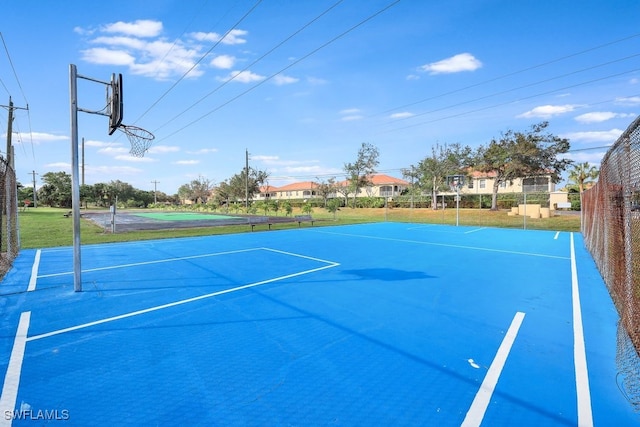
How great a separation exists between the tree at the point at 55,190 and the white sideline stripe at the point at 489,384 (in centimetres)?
6858

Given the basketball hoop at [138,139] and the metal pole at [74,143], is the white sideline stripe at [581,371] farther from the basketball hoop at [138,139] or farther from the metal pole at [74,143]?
the basketball hoop at [138,139]

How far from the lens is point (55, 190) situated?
5628cm

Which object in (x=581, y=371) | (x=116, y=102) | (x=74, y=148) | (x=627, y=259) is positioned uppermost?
(x=116, y=102)

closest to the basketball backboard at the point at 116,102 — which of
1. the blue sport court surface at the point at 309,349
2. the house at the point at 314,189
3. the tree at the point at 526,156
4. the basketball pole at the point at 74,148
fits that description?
the basketball pole at the point at 74,148

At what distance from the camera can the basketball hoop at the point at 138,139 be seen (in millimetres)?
7357

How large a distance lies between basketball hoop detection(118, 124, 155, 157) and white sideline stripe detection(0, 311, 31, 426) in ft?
14.6

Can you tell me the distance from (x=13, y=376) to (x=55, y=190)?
68.6 m

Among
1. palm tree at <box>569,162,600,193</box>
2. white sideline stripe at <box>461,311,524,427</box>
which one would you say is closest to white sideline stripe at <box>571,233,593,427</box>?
white sideline stripe at <box>461,311,524,427</box>

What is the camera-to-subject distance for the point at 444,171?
128 feet

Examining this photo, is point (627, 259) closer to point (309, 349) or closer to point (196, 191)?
point (309, 349)

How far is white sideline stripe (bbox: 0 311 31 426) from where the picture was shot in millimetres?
2600

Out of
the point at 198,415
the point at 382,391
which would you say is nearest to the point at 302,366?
the point at 382,391

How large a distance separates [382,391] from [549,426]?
1.25 metres

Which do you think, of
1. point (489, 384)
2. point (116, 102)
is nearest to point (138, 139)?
point (116, 102)
